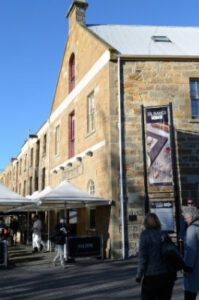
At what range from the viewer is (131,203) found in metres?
14.5

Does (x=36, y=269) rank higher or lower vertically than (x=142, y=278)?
lower

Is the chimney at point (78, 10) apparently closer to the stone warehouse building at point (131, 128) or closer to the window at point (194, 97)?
the stone warehouse building at point (131, 128)

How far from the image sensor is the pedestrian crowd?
15.5ft

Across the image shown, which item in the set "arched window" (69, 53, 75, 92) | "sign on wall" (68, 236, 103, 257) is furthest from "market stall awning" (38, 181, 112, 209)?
"arched window" (69, 53, 75, 92)

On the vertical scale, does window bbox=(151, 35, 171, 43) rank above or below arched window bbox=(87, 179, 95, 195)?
above

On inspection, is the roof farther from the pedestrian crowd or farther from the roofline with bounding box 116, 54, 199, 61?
the pedestrian crowd

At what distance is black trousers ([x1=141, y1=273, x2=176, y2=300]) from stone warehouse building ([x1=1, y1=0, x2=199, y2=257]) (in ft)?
30.1

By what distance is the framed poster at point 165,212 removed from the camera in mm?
13759

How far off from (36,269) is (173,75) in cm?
860

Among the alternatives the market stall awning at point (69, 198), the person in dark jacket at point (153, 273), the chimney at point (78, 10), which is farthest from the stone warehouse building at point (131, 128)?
the person in dark jacket at point (153, 273)

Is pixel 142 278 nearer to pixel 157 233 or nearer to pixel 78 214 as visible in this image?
pixel 157 233

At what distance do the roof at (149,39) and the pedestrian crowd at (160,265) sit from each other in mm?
11524

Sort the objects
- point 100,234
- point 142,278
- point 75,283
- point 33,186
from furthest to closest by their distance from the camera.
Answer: point 33,186
point 100,234
point 75,283
point 142,278

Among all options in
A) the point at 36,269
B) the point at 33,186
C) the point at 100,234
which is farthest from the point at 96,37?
the point at 33,186
